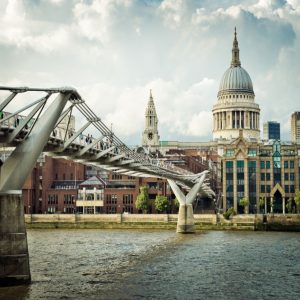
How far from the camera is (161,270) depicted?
42125mm

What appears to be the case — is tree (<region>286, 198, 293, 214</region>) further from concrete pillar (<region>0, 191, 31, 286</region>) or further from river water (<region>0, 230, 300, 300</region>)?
concrete pillar (<region>0, 191, 31, 286</region>)

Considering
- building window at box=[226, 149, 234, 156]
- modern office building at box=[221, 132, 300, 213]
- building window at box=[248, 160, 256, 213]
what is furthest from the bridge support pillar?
building window at box=[226, 149, 234, 156]

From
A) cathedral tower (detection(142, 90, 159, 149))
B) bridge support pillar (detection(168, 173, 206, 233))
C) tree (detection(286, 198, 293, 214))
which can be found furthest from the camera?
cathedral tower (detection(142, 90, 159, 149))

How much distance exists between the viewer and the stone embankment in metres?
86.2

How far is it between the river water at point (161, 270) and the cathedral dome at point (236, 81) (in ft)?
356

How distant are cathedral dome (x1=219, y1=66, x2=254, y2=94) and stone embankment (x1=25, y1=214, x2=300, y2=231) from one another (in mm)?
82741

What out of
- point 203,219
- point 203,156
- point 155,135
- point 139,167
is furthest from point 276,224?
point 155,135

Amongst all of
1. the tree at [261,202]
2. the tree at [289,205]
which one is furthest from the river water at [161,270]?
the tree at [261,202]

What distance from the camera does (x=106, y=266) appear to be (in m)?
43.2

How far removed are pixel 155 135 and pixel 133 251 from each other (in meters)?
111

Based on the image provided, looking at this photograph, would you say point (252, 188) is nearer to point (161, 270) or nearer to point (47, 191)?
point (47, 191)

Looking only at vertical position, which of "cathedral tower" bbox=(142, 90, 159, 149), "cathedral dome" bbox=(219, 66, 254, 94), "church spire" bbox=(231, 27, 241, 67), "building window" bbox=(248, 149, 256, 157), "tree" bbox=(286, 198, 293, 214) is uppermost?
"church spire" bbox=(231, 27, 241, 67)

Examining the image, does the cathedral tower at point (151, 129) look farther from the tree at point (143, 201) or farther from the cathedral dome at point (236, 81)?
the tree at point (143, 201)

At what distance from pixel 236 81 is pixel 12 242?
5681 inches
